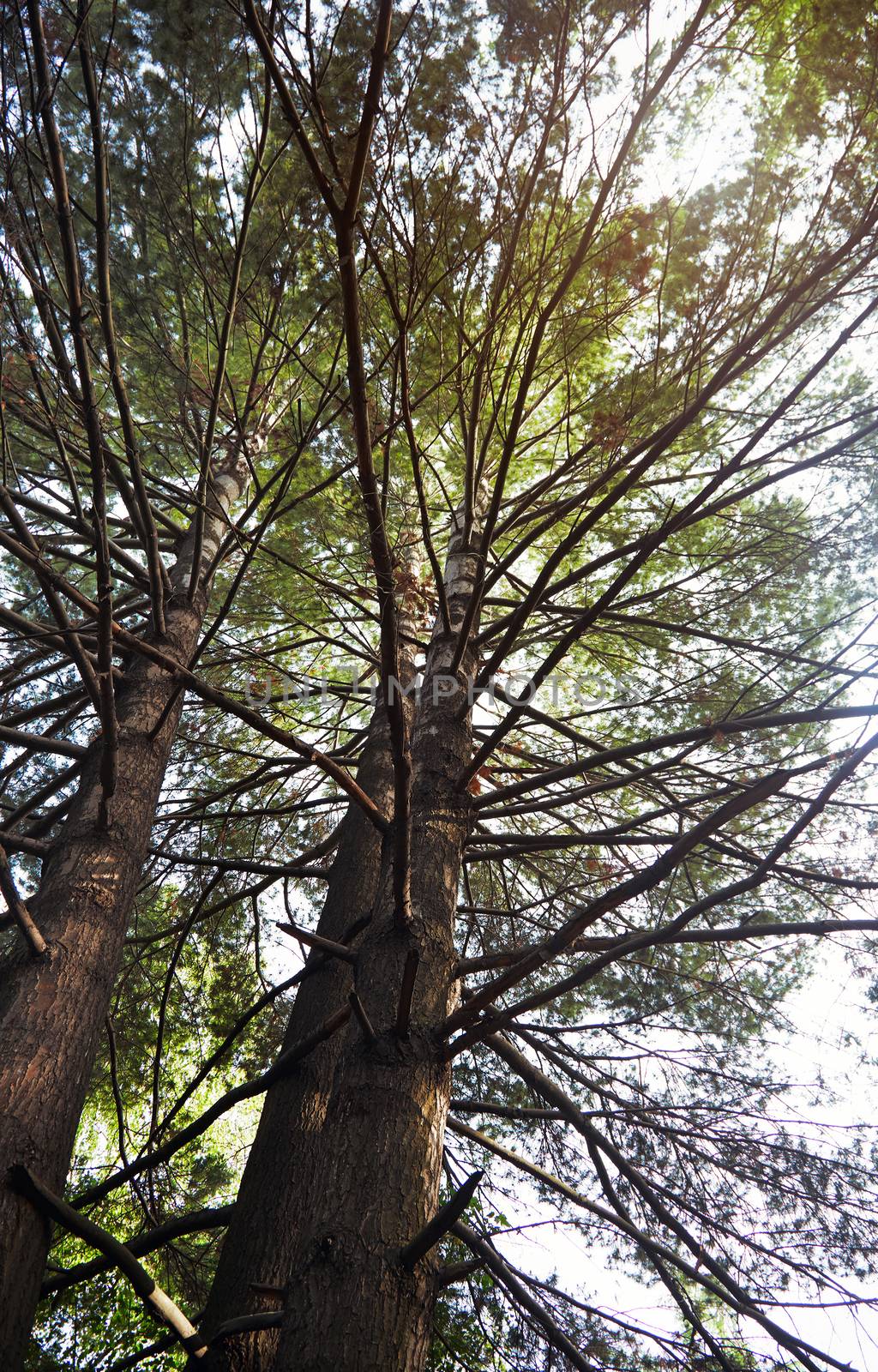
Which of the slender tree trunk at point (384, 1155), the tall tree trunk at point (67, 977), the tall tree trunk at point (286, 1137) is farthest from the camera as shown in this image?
the tall tree trunk at point (286, 1137)

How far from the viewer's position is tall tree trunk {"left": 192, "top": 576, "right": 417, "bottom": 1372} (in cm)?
231

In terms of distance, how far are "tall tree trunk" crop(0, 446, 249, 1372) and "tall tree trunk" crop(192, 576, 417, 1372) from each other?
0.51 metres

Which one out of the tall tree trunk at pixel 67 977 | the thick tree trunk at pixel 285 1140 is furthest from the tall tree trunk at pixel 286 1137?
the tall tree trunk at pixel 67 977

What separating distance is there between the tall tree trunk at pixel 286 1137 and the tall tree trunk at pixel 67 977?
511 mm

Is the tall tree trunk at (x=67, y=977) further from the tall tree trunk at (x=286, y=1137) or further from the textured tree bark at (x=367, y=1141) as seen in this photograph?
the textured tree bark at (x=367, y=1141)

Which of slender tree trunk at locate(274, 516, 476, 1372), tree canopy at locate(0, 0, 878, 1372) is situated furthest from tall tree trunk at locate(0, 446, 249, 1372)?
slender tree trunk at locate(274, 516, 476, 1372)

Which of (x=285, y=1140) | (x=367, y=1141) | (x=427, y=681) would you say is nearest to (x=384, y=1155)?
(x=367, y=1141)

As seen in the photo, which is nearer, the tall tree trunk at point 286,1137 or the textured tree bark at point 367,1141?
the textured tree bark at point 367,1141

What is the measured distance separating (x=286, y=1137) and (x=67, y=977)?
0.94m

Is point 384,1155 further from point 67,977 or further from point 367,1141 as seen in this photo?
point 67,977

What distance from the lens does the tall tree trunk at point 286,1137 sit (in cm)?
231

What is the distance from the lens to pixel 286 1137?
9.03ft

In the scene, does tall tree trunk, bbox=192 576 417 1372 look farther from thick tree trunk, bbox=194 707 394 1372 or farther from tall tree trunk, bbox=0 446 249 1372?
tall tree trunk, bbox=0 446 249 1372

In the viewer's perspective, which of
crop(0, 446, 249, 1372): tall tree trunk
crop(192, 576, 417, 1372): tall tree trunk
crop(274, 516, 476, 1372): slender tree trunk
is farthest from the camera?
crop(192, 576, 417, 1372): tall tree trunk
